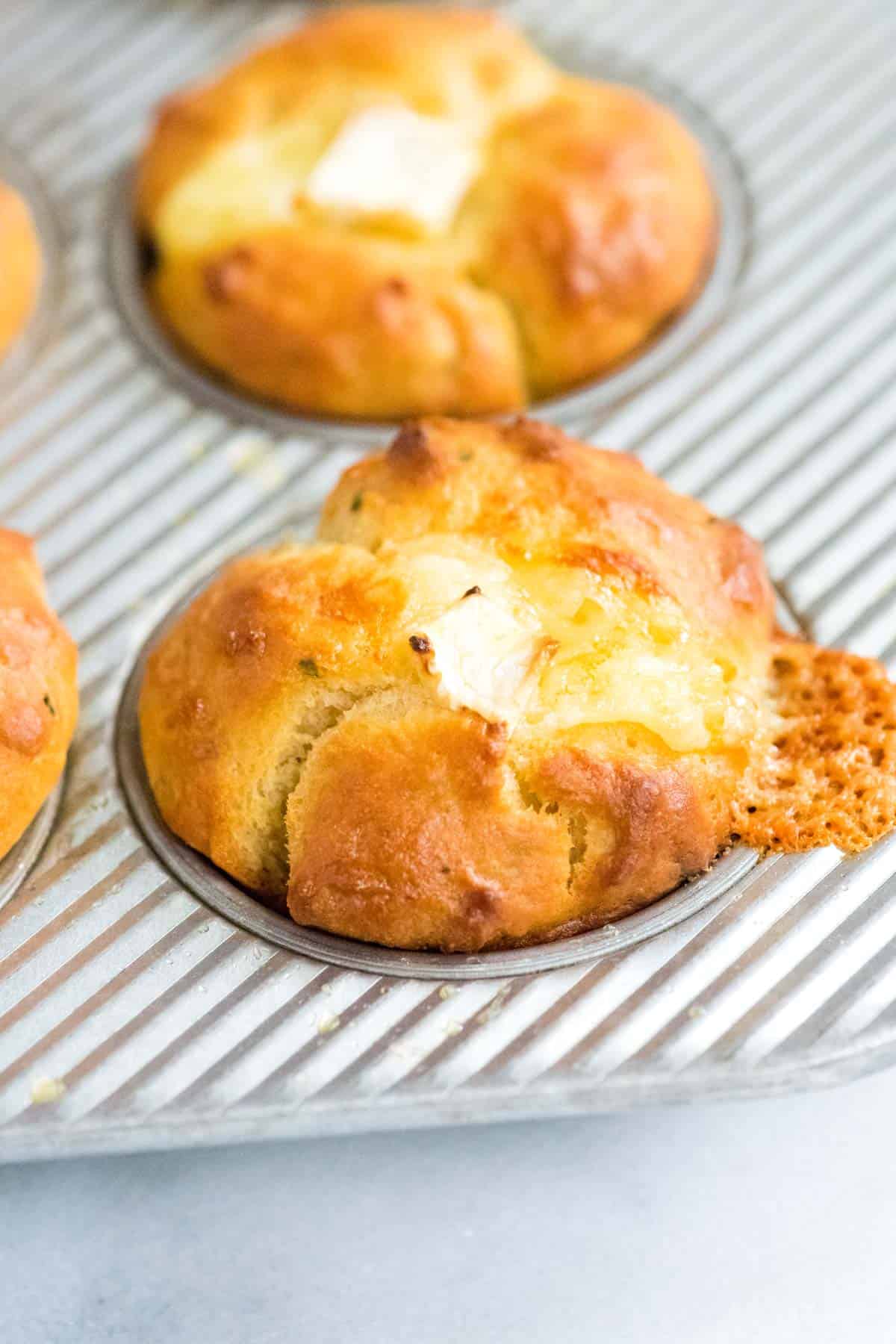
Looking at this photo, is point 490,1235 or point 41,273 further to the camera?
point 41,273

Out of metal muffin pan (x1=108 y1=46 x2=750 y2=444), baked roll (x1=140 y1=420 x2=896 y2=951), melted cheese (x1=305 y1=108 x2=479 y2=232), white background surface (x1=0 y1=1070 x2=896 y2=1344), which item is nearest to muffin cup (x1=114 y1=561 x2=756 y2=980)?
baked roll (x1=140 y1=420 x2=896 y2=951)

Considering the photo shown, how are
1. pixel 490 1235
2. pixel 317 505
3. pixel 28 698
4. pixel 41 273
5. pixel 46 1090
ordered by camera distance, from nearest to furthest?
1. pixel 46 1090
2. pixel 490 1235
3. pixel 28 698
4. pixel 317 505
5. pixel 41 273

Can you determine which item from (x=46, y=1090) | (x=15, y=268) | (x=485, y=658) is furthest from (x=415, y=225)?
(x=46, y=1090)

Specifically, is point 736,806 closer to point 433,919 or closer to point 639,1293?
point 433,919

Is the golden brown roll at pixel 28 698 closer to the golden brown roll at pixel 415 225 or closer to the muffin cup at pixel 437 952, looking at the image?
the muffin cup at pixel 437 952

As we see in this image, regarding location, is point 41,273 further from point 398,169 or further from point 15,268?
point 398,169

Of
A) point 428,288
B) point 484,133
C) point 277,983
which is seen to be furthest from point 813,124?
point 277,983

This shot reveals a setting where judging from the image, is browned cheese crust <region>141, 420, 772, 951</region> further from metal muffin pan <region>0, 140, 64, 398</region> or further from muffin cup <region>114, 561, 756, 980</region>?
metal muffin pan <region>0, 140, 64, 398</region>
